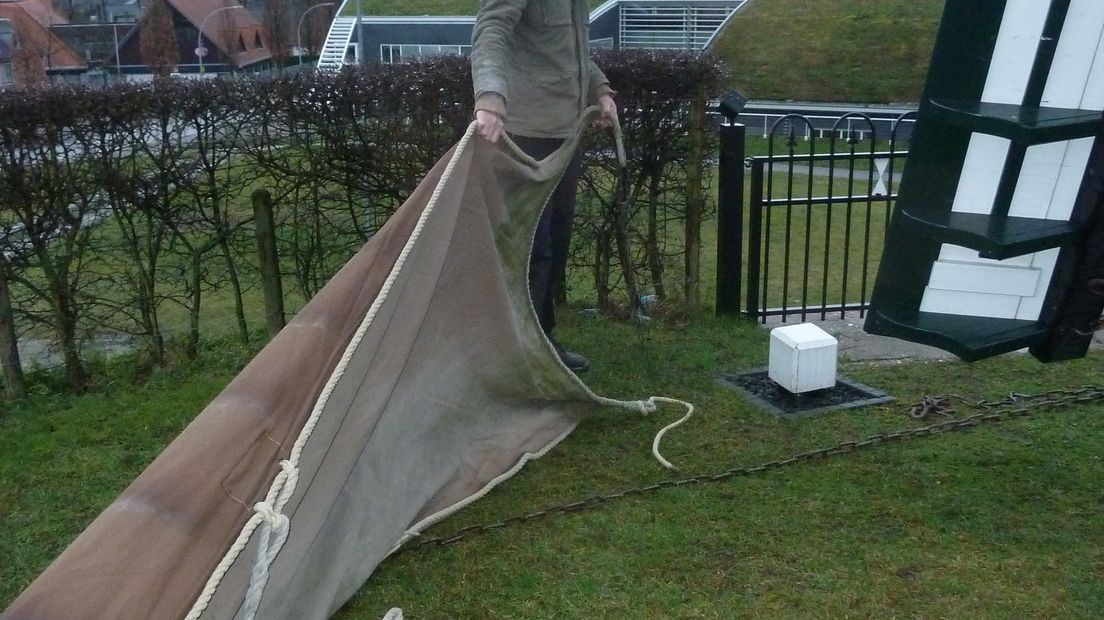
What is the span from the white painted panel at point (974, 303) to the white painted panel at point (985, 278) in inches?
0.7

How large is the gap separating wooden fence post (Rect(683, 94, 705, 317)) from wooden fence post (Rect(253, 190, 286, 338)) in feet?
7.33

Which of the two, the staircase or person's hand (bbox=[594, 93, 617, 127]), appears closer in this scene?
person's hand (bbox=[594, 93, 617, 127])

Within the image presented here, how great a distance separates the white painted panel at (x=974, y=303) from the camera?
10.4ft

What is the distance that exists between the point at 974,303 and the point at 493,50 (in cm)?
185

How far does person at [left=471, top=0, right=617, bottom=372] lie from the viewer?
3.70m

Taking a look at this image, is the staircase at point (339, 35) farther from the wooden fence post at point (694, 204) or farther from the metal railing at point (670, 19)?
the wooden fence post at point (694, 204)

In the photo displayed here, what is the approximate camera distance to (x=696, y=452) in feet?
12.5

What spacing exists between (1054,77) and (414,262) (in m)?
1.85

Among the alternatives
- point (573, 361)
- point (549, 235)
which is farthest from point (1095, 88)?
point (573, 361)

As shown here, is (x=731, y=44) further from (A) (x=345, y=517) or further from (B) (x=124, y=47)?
(A) (x=345, y=517)

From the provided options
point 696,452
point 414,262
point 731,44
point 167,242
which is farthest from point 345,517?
point 731,44

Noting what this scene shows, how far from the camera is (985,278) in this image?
10.4 feet

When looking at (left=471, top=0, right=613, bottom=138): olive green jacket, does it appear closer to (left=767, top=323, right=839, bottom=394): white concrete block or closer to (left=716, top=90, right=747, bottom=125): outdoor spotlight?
(left=767, top=323, right=839, bottom=394): white concrete block

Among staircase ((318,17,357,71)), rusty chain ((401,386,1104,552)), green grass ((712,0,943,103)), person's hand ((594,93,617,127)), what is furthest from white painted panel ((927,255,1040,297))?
green grass ((712,0,943,103))
